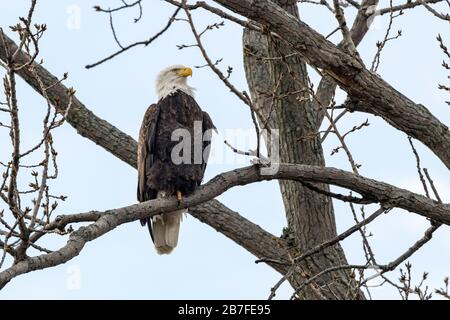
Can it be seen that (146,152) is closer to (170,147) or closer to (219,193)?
(170,147)

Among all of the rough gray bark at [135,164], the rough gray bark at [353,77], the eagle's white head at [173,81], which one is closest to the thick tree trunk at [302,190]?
the rough gray bark at [135,164]

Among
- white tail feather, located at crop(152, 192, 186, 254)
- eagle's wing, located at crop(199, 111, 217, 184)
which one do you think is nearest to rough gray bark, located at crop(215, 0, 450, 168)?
eagle's wing, located at crop(199, 111, 217, 184)

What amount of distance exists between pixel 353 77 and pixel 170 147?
5.43ft

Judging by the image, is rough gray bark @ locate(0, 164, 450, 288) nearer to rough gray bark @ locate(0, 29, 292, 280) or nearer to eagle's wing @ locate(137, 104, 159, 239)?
eagle's wing @ locate(137, 104, 159, 239)

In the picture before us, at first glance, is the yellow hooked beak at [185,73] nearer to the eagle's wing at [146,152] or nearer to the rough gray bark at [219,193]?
the eagle's wing at [146,152]

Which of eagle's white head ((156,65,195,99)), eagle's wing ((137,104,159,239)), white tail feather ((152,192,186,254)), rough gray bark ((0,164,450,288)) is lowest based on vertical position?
rough gray bark ((0,164,450,288))

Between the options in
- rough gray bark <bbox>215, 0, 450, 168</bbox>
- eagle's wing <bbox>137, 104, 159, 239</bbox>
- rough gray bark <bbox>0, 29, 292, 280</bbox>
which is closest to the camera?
rough gray bark <bbox>215, 0, 450, 168</bbox>

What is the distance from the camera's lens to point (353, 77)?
4.96 m

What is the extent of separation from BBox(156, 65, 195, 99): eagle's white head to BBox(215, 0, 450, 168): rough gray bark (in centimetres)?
179

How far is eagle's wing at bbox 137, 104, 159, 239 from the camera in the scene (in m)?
6.17

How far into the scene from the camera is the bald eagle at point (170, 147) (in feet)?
19.6

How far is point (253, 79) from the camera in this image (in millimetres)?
7469
